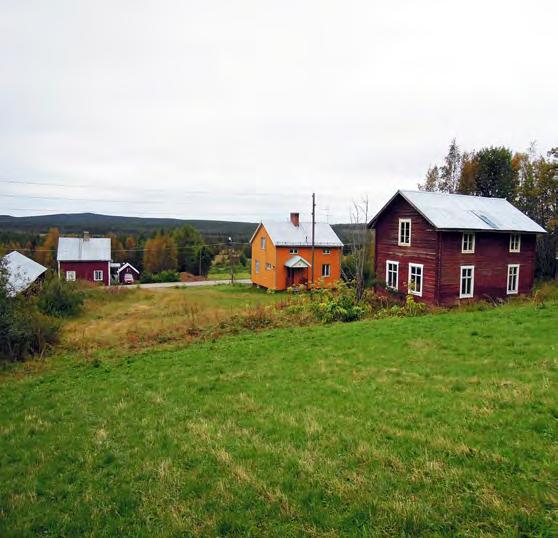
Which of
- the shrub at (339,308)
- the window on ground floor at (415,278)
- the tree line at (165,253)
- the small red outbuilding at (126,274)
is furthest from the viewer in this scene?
the tree line at (165,253)

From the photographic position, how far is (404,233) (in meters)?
25.8

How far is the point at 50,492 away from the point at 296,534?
3.22 m

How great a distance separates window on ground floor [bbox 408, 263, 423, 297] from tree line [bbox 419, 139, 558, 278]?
19.2m

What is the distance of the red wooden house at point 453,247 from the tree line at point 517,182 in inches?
507

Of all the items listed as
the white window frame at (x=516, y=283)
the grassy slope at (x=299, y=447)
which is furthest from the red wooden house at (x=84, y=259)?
the white window frame at (x=516, y=283)

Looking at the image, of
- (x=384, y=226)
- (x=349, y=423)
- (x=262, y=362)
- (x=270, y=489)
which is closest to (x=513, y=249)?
(x=384, y=226)

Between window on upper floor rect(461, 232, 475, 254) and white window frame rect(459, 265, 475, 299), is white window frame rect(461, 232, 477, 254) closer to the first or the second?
window on upper floor rect(461, 232, 475, 254)

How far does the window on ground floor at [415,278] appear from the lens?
2434 centimetres

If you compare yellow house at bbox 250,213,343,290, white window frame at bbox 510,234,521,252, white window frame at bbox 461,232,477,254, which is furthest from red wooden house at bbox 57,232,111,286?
white window frame at bbox 510,234,521,252

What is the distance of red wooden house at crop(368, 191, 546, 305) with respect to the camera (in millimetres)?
23359

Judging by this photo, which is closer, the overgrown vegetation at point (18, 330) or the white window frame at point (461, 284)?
the overgrown vegetation at point (18, 330)

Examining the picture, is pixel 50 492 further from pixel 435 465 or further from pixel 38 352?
pixel 38 352

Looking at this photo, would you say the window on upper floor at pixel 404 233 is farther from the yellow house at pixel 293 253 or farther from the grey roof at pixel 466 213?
the yellow house at pixel 293 253

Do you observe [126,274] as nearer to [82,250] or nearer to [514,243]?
[82,250]
